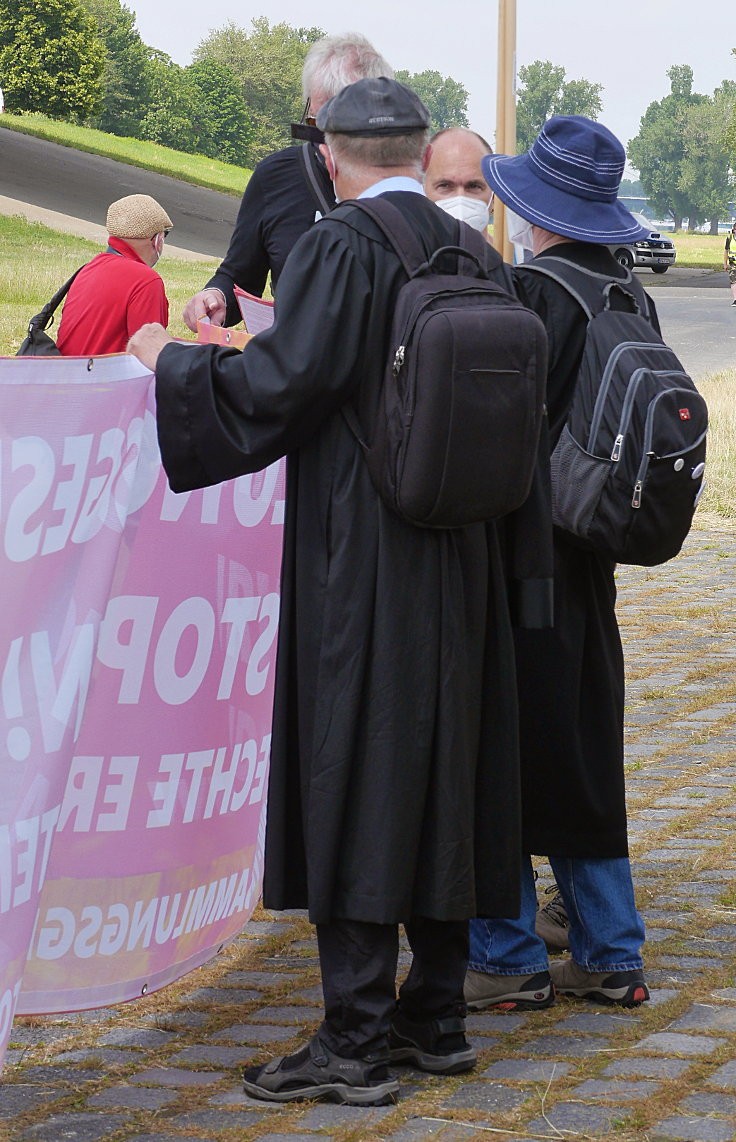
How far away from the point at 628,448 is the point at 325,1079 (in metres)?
1.40

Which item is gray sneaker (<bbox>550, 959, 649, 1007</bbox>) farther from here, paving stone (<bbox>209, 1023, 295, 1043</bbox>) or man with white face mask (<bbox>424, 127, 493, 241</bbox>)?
man with white face mask (<bbox>424, 127, 493, 241</bbox>)

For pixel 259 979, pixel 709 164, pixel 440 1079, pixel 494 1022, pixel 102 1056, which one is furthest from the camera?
pixel 709 164

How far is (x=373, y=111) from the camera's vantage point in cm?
294

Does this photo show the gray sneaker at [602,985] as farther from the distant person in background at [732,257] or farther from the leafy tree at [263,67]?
the leafy tree at [263,67]

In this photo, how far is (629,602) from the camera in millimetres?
8477

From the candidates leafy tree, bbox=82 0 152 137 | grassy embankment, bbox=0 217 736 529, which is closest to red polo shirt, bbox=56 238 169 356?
grassy embankment, bbox=0 217 736 529

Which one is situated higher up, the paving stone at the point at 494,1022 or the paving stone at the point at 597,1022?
the paving stone at the point at 597,1022

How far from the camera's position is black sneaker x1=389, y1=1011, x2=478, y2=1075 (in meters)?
3.15

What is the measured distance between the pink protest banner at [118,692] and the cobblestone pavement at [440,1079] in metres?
0.17

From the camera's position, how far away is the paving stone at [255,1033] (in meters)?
3.39

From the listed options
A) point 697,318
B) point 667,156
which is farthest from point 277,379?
point 667,156

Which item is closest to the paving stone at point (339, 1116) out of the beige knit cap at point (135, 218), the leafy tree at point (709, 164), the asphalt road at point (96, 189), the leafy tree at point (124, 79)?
the beige knit cap at point (135, 218)

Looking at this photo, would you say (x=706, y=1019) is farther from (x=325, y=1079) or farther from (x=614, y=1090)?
(x=325, y=1079)

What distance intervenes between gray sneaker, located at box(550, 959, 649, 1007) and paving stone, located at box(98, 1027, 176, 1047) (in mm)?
910
